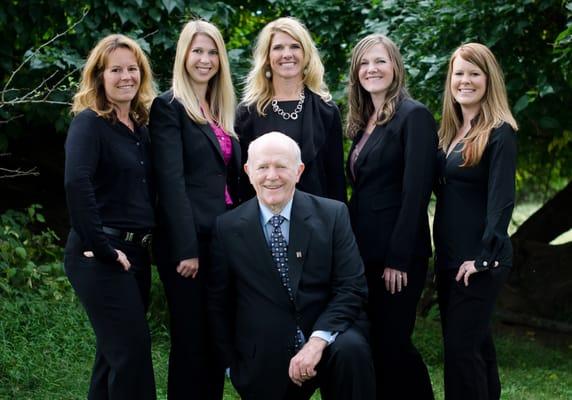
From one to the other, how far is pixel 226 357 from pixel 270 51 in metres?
1.67

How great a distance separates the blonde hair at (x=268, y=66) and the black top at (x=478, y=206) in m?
0.84

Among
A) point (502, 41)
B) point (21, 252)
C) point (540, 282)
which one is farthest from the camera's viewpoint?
point (540, 282)

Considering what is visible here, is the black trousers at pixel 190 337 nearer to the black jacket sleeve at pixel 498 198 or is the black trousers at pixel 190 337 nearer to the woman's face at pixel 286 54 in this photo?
the woman's face at pixel 286 54

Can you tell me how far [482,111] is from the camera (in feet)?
15.8

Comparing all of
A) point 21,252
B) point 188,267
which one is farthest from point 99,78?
point 21,252

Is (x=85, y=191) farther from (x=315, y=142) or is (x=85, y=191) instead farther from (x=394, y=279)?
(x=394, y=279)

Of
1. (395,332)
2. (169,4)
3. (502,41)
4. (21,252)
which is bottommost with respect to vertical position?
(395,332)

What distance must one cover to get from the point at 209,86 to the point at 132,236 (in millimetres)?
980

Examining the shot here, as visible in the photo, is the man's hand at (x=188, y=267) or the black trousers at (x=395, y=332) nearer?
the man's hand at (x=188, y=267)

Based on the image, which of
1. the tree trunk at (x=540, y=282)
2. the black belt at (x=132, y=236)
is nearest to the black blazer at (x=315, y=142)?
the black belt at (x=132, y=236)

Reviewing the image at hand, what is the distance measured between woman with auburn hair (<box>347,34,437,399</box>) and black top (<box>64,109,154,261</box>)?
1161mm

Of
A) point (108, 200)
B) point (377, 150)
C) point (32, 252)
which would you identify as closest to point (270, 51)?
point (377, 150)

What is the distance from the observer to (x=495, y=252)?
452 cm

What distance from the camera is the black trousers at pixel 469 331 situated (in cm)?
459
